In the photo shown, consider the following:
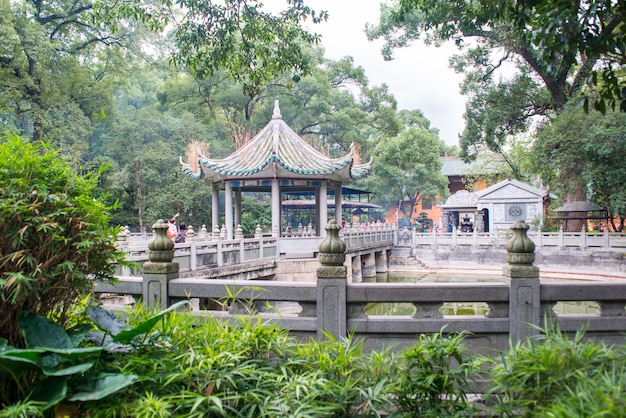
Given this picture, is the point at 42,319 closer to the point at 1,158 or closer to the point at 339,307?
the point at 1,158

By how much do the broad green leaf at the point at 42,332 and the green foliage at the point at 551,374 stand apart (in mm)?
2371

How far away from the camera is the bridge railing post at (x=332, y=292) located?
14.1 ft

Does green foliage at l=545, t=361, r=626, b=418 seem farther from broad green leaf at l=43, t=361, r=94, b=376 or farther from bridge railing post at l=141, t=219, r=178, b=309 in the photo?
bridge railing post at l=141, t=219, r=178, b=309

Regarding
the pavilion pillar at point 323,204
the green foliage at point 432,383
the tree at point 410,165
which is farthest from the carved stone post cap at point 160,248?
the tree at point 410,165

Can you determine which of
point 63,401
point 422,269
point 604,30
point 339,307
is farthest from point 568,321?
point 422,269

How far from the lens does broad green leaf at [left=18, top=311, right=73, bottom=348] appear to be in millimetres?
2559

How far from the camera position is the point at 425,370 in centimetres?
280

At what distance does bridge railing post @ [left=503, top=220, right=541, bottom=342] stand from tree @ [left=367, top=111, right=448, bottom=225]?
2750 centimetres

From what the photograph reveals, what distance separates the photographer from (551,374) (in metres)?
2.38

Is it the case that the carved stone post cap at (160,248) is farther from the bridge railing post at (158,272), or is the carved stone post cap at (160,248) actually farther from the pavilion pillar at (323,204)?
the pavilion pillar at (323,204)

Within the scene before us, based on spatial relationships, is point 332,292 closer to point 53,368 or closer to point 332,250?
point 332,250

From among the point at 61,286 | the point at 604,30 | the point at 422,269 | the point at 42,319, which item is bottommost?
the point at 422,269

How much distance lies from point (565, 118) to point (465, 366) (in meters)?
17.5

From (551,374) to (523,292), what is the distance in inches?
82.8
